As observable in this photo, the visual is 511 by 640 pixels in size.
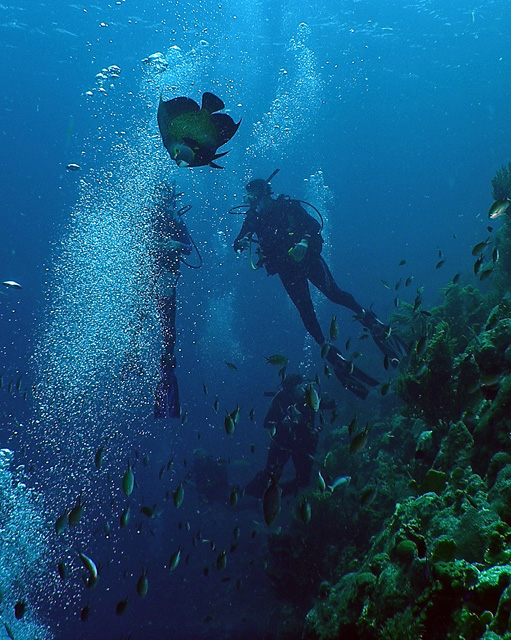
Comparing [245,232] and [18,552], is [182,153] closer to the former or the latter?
[245,232]

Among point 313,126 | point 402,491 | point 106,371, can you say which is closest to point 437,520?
point 402,491

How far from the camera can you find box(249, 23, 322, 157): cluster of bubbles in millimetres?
38009

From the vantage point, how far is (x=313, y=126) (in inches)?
2143

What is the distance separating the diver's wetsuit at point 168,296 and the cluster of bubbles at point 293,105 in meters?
32.9

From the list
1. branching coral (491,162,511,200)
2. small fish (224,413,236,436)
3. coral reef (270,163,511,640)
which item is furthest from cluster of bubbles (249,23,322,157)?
small fish (224,413,236,436)

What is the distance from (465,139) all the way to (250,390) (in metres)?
77.0

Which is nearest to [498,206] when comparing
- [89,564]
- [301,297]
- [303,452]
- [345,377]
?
[345,377]

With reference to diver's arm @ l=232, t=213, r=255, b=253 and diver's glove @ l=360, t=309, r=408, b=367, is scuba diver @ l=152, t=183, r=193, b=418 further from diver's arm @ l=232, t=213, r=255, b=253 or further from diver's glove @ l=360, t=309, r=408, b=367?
diver's glove @ l=360, t=309, r=408, b=367

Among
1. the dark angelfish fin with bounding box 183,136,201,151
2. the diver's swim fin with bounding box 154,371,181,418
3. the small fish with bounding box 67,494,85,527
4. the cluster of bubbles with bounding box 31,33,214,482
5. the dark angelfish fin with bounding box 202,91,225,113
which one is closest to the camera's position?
the dark angelfish fin with bounding box 202,91,225,113

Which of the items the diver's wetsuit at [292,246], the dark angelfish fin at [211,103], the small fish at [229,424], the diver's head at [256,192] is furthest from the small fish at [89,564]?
the diver's head at [256,192]

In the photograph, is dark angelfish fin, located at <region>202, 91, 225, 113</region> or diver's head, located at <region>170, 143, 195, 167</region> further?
diver's head, located at <region>170, 143, 195, 167</region>

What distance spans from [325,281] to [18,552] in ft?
42.0

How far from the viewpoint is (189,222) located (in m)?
68.2

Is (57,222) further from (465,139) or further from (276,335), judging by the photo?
(465,139)
